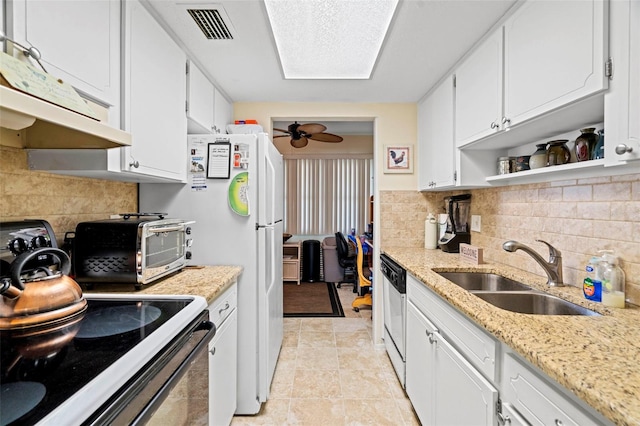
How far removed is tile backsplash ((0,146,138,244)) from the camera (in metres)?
1.15

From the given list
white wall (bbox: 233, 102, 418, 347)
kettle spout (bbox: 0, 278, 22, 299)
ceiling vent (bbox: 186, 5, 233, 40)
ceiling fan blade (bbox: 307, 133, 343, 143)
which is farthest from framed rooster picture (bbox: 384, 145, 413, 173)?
kettle spout (bbox: 0, 278, 22, 299)

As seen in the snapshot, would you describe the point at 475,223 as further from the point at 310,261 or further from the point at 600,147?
the point at 310,261

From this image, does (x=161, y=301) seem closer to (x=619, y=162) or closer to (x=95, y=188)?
(x=95, y=188)

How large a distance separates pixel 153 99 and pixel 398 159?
2.03 metres

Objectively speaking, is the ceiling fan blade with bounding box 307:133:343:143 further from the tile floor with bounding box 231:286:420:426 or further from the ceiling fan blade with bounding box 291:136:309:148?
the tile floor with bounding box 231:286:420:426

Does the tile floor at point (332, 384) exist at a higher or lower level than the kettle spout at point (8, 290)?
lower

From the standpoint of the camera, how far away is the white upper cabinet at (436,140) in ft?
7.02

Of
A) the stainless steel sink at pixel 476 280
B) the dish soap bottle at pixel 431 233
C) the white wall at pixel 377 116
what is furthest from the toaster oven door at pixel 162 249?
the dish soap bottle at pixel 431 233

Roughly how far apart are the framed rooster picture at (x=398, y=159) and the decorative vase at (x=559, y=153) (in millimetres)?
1391

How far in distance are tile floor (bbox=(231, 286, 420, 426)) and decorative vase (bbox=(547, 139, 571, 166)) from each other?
1.65m

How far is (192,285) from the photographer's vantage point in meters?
1.45

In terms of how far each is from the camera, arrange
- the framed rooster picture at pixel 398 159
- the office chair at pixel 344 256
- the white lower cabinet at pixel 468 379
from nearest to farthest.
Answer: the white lower cabinet at pixel 468 379 < the framed rooster picture at pixel 398 159 < the office chair at pixel 344 256

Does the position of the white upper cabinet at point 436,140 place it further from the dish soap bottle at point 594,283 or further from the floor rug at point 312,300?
the floor rug at point 312,300

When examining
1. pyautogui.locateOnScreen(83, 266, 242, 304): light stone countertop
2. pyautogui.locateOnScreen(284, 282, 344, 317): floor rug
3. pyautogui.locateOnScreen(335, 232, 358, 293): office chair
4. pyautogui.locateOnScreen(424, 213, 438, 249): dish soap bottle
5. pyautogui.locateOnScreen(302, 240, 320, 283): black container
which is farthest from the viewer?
pyautogui.locateOnScreen(302, 240, 320, 283): black container
